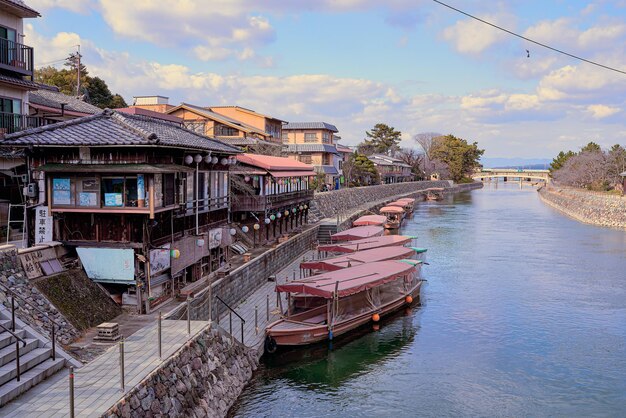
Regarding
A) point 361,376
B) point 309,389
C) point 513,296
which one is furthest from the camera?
point 513,296

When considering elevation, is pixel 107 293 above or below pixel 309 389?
above

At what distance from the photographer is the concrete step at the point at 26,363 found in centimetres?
1118

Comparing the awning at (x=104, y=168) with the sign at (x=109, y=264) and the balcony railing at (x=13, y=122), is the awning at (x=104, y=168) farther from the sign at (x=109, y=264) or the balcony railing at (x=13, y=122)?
the balcony railing at (x=13, y=122)

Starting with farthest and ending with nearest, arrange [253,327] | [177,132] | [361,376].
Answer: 1. [177,132]
2. [253,327]
3. [361,376]

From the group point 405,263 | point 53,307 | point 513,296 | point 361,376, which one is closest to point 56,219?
point 53,307

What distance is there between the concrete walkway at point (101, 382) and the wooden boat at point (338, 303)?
5488mm

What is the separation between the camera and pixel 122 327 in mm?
16609

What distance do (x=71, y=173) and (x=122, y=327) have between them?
5.72 meters

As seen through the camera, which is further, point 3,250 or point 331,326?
point 331,326

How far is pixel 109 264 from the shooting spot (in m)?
18.1

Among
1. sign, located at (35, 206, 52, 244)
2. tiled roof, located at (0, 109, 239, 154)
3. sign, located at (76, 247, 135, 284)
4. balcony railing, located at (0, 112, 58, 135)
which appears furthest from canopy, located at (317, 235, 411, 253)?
sign, located at (35, 206, 52, 244)

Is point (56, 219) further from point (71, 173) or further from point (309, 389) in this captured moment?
point (309, 389)

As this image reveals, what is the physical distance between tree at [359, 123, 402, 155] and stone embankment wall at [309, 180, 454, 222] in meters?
14.1

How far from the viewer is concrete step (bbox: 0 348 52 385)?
1118 cm
